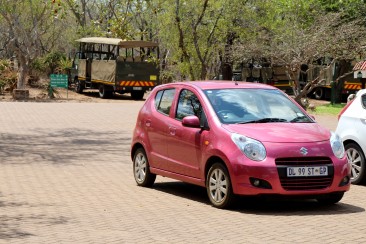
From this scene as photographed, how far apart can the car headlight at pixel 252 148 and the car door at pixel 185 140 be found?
82 centimetres

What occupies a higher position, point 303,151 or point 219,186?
point 303,151

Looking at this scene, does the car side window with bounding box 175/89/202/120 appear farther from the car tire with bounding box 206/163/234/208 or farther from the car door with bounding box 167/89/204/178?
the car tire with bounding box 206/163/234/208

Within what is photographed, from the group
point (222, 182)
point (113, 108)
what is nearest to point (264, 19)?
point (113, 108)

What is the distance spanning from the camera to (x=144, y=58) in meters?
39.8

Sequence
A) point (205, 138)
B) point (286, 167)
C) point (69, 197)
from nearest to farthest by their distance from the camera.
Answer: point (286, 167) < point (205, 138) < point (69, 197)

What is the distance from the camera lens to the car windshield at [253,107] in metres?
10.7

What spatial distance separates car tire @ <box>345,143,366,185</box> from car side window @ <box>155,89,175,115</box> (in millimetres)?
2675

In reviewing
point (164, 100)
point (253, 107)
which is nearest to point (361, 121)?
point (253, 107)

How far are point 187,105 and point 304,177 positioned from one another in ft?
6.76

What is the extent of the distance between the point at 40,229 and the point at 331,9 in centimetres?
2866

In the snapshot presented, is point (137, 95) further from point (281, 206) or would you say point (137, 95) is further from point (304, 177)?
point (304, 177)

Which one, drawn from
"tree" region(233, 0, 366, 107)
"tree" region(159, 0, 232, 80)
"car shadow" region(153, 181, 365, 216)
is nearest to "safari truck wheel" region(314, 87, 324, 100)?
"tree" region(233, 0, 366, 107)

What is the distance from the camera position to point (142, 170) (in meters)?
12.3

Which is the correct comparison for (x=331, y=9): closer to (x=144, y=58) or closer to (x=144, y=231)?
(x=144, y=58)
